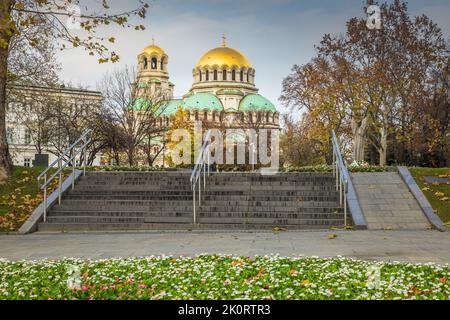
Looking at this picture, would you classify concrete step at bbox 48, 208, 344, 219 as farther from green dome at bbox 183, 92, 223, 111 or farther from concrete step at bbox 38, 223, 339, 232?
green dome at bbox 183, 92, 223, 111

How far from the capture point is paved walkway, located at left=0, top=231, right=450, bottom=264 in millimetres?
9484

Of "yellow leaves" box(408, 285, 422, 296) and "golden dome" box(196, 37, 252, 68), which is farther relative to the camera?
"golden dome" box(196, 37, 252, 68)

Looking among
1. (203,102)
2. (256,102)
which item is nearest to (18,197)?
(203,102)

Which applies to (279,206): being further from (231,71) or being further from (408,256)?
(231,71)

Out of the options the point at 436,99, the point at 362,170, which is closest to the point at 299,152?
the point at 436,99

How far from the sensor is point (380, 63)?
97.8 ft

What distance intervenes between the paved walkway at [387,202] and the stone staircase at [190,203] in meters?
0.87

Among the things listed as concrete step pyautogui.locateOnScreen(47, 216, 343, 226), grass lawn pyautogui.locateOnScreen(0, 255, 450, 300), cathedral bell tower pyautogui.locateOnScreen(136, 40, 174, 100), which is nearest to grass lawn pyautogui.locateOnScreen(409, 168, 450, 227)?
concrete step pyautogui.locateOnScreen(47, 216, 343, 226)

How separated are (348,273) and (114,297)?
Answer: 3039 mm

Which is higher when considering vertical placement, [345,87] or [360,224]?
[345,87]

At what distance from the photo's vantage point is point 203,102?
98.5 meters

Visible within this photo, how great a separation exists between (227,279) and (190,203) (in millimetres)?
8941

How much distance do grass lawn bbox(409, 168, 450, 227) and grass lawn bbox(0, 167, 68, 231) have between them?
11537 millimetres

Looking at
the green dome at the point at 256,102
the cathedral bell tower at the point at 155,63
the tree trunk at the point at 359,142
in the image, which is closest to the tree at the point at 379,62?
the tree trunk at the point at 359,142
